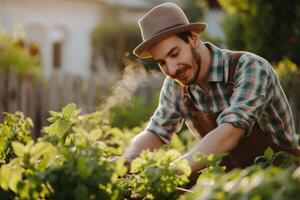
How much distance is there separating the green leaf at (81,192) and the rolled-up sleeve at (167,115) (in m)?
1.90

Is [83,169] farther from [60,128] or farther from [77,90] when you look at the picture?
[77,90]

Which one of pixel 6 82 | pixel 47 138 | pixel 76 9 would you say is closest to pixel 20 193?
pixel 47 138

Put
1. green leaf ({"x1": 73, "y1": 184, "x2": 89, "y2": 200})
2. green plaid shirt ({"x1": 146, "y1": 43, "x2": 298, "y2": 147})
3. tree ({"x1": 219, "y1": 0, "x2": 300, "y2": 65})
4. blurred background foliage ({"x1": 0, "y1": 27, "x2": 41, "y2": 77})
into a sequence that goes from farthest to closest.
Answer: tree ({"x1": 219, "y1": 0, "x2": 300, "y2": 65}), blurred background foliage ({"x1": 0, "y1": 27, "x2": 41, "y2": 77}), green plaid shirt ({"x1": 146, "y1": 43, "x2": 298, "y2": 147}), green leaf ({"x1": 73, "y1": 184, "x2": 89, "y2": 200})

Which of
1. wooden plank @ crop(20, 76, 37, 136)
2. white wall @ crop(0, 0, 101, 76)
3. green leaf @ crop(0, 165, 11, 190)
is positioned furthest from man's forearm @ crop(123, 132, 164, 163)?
white wall @ crop(0, 0, 101, 76)

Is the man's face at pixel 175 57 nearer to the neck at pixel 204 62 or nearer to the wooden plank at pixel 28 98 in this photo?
the neck at pixel 204 62

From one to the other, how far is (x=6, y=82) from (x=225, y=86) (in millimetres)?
7004

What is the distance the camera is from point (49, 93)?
1058 centimetres

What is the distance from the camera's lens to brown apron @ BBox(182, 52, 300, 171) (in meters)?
3.57

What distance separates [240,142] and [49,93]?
23.6 feet

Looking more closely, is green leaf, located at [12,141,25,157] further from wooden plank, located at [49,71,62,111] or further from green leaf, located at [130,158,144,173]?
wooden plank, located at [49,71,62,111]

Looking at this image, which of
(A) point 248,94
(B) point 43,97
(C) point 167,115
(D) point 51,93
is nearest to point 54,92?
(D) point 51,93

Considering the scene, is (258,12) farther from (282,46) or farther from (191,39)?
(191,39)

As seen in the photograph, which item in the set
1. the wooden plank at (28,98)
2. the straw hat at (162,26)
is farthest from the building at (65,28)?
the straw hat at (162,26)

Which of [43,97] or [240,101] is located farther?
[43,97]
